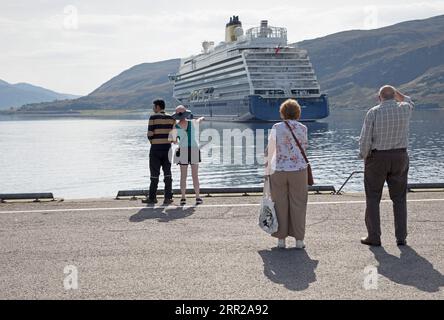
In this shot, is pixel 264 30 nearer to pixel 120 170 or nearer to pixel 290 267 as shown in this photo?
pixel 120 170

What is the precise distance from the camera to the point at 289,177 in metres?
6.64

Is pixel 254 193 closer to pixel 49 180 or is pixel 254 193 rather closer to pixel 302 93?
pixel 49 180

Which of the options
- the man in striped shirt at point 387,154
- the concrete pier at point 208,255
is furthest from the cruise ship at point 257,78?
the man in striped shirt at point 387,154

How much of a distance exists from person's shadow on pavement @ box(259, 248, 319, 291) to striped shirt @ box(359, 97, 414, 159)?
1.66m

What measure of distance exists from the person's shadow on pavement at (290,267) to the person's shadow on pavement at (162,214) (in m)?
2.40

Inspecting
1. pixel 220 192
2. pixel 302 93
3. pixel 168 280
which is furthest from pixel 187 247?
pixel 302 93

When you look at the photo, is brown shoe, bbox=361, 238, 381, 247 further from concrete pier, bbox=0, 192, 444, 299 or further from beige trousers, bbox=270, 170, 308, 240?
beige trousers, bbox=270, 170, 308, 240

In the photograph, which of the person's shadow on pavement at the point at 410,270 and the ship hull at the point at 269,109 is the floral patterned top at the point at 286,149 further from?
the ship hull at the point at 269,109

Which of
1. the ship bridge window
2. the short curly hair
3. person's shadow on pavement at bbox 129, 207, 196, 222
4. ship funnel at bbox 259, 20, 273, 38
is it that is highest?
ship funnel at bbox 259, 20, 273, 38

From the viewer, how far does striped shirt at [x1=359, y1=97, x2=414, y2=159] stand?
6652 millimetres

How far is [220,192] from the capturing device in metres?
10.8

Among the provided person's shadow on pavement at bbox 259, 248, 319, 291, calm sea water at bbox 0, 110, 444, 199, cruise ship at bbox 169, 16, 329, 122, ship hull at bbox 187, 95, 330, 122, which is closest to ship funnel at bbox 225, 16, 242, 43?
cruise ship at bbox 169, 16, 329, 122

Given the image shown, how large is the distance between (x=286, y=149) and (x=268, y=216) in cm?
87

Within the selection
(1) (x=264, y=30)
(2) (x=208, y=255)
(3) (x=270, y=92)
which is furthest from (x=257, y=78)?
(2) (x=208, y=255)
